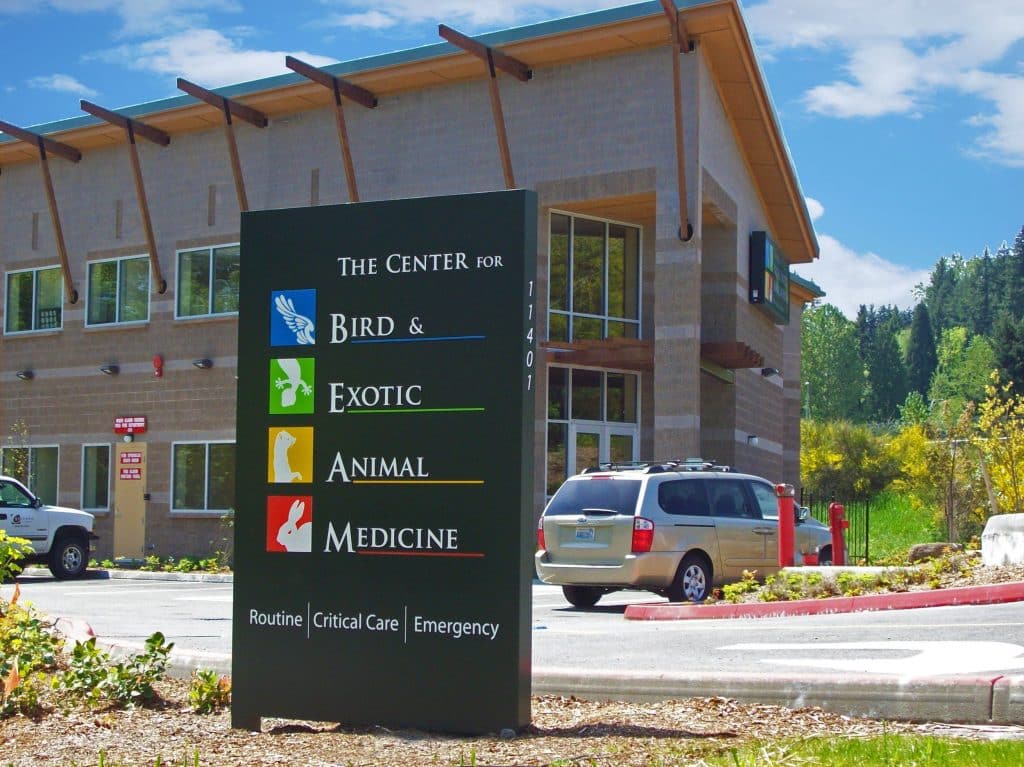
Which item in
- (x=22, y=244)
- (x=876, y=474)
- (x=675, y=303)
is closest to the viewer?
(x=675, y=303)

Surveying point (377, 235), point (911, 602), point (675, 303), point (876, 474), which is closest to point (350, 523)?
point (377, 235)

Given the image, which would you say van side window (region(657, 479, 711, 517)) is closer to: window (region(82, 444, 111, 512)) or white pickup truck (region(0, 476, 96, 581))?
white pickup truck (region(0, 476, 96, 581))

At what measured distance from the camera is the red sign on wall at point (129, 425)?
32031mm

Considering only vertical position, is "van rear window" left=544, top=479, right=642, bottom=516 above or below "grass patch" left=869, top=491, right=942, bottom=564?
above

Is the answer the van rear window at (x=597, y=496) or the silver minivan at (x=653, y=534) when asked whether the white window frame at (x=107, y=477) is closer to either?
the silver minivan at (x=653, y=534)

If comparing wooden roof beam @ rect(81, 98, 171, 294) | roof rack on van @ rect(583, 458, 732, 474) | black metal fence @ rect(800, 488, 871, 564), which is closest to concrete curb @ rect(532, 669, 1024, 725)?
roof rack on van @ rect(583, 458, 732, 474)

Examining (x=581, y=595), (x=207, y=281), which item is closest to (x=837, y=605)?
(x=581, y=595)

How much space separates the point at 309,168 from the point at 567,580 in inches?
614

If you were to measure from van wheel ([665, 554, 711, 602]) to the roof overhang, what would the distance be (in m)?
11.5

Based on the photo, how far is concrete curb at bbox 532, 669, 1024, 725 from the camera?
6.74 meters

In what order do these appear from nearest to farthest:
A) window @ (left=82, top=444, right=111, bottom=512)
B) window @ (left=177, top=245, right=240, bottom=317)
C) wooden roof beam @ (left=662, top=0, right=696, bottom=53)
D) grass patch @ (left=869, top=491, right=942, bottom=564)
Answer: wooden roof beam @ (left=662, top=0, right=696, bottom=53) → window @ (left=177, top=245, right=240, bottom=317) → window @ (left=82, top=444, right=111, bottom=512) → grass patch @ (left=869, top=491, right=942, bottom=564)

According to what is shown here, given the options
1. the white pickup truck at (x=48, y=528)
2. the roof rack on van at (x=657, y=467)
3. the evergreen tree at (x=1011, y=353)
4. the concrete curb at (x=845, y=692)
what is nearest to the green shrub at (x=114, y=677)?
the concrete curb at (x=845, y=692)

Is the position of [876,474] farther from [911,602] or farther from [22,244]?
[911,602]

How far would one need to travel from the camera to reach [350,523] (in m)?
7.09
